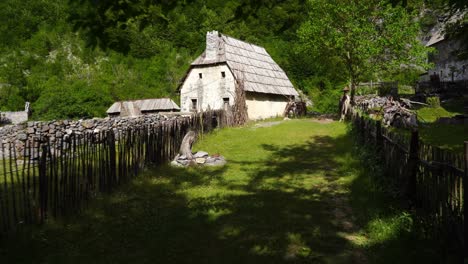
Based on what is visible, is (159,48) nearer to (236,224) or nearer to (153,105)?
(153,105)

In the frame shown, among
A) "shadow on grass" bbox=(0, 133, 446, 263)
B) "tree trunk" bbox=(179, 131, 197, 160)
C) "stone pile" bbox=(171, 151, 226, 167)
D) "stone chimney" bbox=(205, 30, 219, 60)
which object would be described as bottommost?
"shadow on grass" bbox=(0, 133, 446, 263)

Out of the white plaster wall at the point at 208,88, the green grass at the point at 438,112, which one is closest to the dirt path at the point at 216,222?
the green grass at the point at 438,112

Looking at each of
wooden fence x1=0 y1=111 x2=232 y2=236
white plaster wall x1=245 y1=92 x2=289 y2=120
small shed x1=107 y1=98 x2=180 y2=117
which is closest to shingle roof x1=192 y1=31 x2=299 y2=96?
white plaster wall x1=245 y1=92 x2=289 y2=120

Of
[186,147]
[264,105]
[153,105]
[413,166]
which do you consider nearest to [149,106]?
[153,105]

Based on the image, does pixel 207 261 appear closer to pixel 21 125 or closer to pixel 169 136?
pixel 169 136

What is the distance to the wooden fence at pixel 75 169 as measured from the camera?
589 cm

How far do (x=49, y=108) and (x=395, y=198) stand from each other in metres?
32.4

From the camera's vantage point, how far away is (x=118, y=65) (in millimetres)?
54875

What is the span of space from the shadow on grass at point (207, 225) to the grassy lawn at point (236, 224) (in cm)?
2

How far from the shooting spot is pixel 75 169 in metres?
6.85

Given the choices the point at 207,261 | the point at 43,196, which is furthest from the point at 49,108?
the point at 207,261

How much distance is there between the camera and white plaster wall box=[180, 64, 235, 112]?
2628cm

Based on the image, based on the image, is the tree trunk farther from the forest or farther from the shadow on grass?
the forest

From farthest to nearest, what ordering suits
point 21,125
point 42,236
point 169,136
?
point 21,125 < point 169,136 < point 42,236
